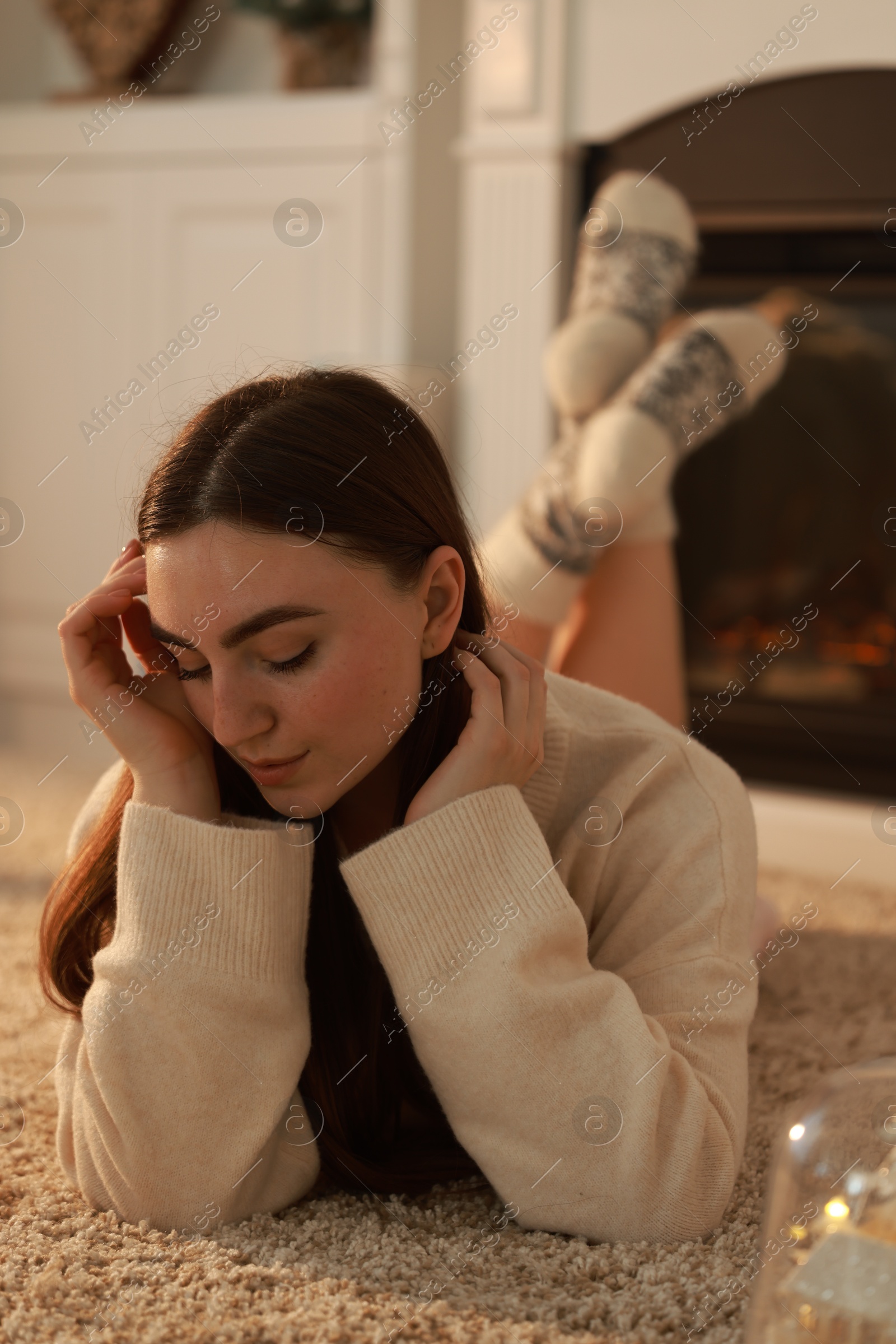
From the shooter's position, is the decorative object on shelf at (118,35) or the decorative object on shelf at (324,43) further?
the decorative object on shelf at (118,35)

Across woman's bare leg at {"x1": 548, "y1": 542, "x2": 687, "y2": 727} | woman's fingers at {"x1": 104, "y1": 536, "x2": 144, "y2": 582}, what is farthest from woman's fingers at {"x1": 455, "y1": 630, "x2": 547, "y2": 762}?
woman's bare leg at {"x1": 548, "y1": 542, "x2": 687, "y2": 727}

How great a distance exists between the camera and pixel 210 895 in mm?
862

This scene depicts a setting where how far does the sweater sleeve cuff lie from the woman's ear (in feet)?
0.38

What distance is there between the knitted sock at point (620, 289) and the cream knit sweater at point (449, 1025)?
937 millimetres

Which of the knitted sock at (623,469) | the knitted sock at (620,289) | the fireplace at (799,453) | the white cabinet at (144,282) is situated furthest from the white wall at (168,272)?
the knitted sock at (623,469)

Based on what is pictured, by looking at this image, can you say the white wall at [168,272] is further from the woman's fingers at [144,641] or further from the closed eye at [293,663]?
the closed eye at [293,663]

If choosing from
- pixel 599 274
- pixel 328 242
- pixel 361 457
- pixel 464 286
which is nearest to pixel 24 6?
pixel 328 242

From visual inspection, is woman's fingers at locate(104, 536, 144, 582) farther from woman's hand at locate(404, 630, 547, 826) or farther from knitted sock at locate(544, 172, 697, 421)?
knitted sock at locate(544, 172, 697, 421)

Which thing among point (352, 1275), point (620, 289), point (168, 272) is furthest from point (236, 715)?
point (168, 272)

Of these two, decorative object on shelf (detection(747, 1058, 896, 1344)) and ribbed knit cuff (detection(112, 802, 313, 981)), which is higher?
ribbed knit cuff (detection(112, 802, 313, 981))

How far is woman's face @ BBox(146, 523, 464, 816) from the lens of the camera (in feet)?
2.65

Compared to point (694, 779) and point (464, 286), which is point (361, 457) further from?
point (464, 286)

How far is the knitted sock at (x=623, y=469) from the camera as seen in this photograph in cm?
154

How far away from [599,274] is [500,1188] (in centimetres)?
134
